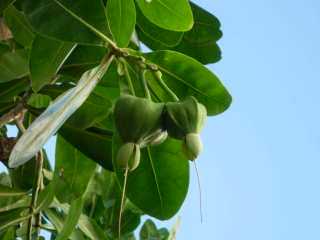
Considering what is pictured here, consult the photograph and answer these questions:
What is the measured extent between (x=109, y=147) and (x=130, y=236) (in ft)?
2.63

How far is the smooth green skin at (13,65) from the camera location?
1527mm

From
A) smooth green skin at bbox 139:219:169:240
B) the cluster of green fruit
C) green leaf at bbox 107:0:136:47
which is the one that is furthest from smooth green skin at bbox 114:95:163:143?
smooth green skin at bbox 139:219:169:240

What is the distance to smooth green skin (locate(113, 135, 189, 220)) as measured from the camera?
149 centimetres

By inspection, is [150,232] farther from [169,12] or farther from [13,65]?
[169,12]

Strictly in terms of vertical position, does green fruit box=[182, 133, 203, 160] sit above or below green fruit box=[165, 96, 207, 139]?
below

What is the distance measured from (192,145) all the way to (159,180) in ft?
1.10

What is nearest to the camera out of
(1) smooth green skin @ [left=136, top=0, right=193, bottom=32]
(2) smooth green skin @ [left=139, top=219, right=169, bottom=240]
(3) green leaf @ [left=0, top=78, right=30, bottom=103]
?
(1) smooth green skin @ [left=136, top=0, right=193, bottom=32]

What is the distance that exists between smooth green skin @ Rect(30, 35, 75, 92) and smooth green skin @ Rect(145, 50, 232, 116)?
Answer: 0.17 m

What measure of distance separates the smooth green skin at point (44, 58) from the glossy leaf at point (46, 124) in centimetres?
23

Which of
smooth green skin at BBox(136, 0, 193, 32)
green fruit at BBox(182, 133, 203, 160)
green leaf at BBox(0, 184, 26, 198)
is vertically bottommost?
green leaf at BBox(0, 184, 26, 198)

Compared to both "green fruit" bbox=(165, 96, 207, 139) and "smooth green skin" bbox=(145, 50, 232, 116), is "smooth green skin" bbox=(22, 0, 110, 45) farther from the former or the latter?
"green fruit" bbox=(165, 96, 207, 139)

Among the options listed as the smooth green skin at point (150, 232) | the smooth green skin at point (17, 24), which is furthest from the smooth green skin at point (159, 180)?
the smooth green skin at point (150, 232)

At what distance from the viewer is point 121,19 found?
4.42 ft

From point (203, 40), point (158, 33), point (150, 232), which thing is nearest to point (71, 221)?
point (158, 33)
